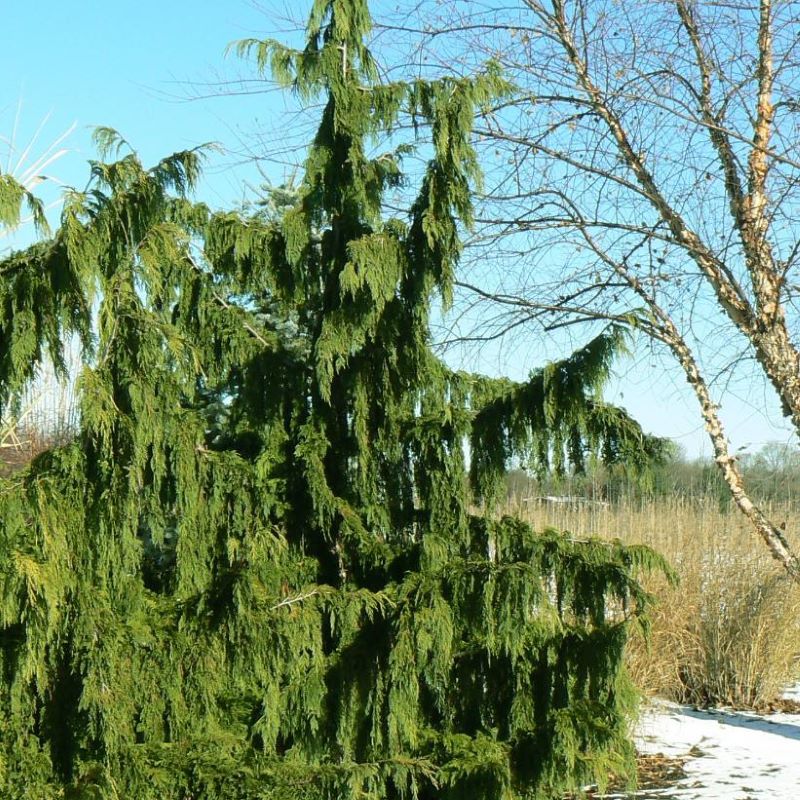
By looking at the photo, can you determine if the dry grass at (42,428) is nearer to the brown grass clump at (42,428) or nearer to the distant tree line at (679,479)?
the brown grass clump at (42,428)

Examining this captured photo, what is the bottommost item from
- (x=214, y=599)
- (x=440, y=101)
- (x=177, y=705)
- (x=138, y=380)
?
(x=177, y=705)

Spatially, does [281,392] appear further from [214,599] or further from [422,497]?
[214,599]

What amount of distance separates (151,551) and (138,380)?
3204 mm

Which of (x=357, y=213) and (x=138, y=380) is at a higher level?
(x=357, y=213)

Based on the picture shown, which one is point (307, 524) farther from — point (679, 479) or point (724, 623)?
point (679, 479)

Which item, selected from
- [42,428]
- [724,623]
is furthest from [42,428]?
[724,623]

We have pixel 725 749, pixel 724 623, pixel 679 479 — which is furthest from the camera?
pixel 679 479

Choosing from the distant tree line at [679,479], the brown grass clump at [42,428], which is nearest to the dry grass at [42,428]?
the brown grass clump at [42,428]

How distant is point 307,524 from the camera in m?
3.64

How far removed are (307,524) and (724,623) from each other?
5957 millimetres

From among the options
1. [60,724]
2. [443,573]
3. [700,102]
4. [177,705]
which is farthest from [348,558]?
[700,102]

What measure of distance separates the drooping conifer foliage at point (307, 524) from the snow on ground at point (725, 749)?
268cm

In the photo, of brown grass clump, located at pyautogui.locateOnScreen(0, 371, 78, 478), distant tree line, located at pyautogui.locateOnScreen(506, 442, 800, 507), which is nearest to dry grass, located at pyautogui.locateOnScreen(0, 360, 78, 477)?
brown grass clump, located at pyautogui.locateOnScreen(0, 371, 78, 478)

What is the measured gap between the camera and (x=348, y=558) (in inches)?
143
